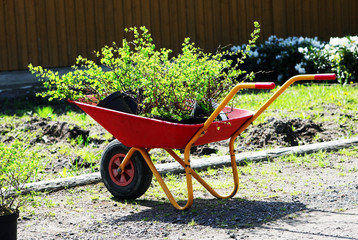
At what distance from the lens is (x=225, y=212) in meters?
4.15

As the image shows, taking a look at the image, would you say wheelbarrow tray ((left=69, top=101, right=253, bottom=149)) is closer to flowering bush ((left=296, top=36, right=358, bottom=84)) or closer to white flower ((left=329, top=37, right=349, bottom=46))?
flowering bush ((left=296, top=36, right=358, bottom=84))

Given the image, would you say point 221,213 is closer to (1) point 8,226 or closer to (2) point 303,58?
(1) point 8,226

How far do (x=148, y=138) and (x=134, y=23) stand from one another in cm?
682

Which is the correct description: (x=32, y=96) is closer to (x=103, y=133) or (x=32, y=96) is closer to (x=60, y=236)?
(x=103, y=133)

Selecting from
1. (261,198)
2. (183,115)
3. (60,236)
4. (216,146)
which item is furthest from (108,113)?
(216,146)

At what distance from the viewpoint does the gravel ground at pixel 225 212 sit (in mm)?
3754

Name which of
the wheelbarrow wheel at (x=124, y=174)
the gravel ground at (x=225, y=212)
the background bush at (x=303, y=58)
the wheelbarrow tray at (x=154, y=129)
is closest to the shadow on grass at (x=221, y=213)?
the gravel ground at (x=225, y=212)

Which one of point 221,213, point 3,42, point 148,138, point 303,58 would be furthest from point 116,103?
point 303,58

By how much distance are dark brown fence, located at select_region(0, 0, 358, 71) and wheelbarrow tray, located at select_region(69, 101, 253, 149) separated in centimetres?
603

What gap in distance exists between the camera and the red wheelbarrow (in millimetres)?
3977

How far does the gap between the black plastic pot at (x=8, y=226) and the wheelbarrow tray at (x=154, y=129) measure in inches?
42.3

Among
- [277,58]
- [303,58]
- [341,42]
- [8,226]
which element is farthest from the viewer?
[277,58]

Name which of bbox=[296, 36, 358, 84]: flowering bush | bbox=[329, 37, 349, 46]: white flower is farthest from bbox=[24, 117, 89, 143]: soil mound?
bbox=[329, 37, 349, 46]: white flower

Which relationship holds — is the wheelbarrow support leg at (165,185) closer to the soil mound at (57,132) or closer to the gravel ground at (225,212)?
the gravel ground at (225,212)
